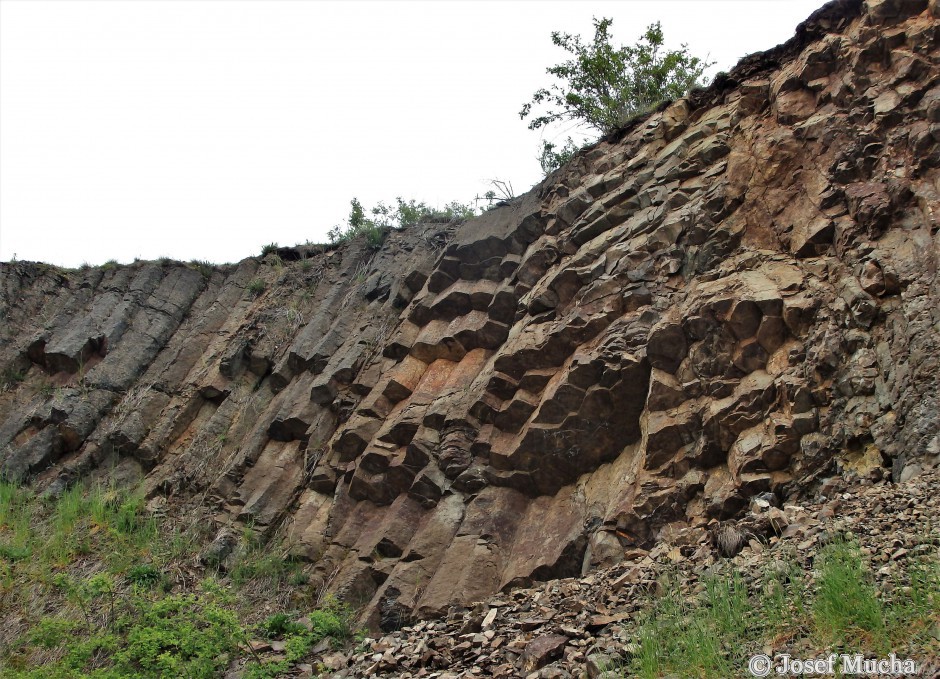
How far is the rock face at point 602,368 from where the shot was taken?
7973 mm

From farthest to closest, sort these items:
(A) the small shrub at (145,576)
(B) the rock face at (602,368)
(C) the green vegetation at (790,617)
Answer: (A) the small shrub at (145,576)
(B) the rock face at (602,368)
(C) the green vegetation at (790,617)

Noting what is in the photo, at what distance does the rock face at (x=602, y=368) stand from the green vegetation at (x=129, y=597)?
628mm

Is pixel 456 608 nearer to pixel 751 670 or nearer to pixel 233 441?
pixel 751 670

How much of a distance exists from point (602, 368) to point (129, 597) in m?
7.74

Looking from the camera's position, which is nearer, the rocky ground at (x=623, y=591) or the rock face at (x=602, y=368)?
the rocky ground at (x=623, y=591)

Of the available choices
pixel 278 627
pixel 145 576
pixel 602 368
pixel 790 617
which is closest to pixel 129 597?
pixel 145 576

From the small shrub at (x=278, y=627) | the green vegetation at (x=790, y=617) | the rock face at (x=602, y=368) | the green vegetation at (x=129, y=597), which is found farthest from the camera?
the small shrub at (x=278, y=627)

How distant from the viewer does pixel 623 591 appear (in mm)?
7047

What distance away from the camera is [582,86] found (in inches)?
750

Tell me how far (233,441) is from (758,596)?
1126cm

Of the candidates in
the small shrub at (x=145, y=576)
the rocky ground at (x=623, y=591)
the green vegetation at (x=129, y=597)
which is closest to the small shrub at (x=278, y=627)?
the green vegetation at (x=129, y=597)

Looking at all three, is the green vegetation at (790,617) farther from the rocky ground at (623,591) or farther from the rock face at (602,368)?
the rock face at (602,368)

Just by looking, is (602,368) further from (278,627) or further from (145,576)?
(145,576)

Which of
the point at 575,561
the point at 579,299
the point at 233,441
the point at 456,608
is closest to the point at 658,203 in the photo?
the point at 579,299
